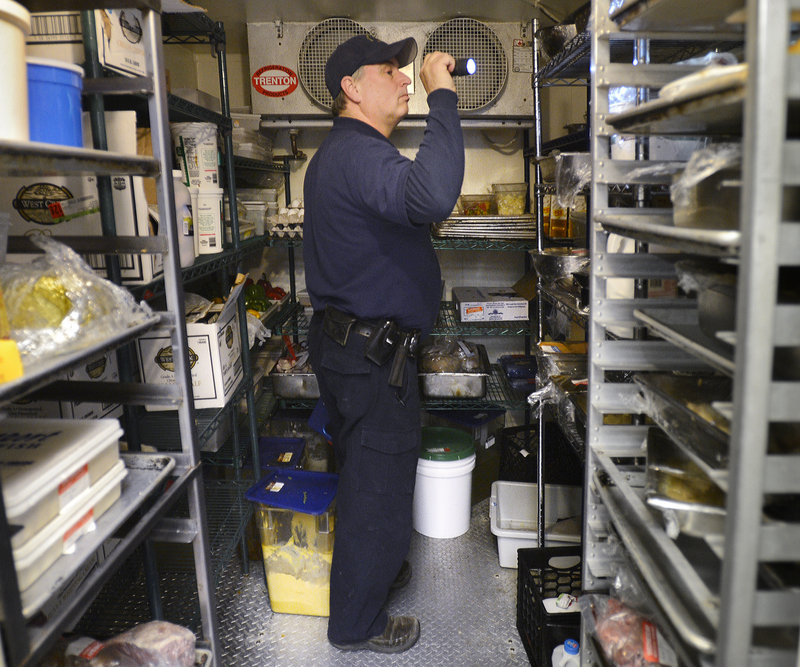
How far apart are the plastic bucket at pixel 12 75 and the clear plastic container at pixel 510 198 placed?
217cm

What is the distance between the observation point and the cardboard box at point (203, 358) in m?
1.89

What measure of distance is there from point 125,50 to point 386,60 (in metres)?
0.77

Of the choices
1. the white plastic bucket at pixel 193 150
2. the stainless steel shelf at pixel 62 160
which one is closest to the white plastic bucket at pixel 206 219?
the white plastic bucket at pixel 193 150

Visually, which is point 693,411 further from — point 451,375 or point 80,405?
point 451,375

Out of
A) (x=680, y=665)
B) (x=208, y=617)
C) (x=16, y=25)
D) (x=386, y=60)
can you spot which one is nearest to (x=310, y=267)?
(x=386, y=60)

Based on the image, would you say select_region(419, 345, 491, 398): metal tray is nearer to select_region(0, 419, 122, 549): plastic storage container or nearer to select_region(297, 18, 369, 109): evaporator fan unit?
select_region(297, 18, 369, 109): evaporator fan unit

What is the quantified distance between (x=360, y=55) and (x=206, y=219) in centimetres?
70

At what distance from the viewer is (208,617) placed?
1508mm

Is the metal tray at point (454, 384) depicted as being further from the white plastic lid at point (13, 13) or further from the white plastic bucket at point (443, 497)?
the white plastic lid at point (13, 13)

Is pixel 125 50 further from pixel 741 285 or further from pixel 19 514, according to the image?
pixel 741 285

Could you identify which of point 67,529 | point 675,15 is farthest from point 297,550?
point 675,15

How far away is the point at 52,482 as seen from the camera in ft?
3.25

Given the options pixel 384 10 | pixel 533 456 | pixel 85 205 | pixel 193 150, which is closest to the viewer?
pixel 85 205

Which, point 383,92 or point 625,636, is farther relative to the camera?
point 383,92
